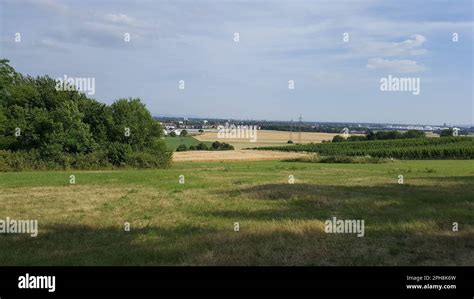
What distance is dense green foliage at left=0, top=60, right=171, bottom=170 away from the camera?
46438 millimetres

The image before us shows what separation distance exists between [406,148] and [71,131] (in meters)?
63.6

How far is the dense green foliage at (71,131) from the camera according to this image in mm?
46438

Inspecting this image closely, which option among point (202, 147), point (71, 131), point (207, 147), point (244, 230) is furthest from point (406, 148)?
point (244, 230)

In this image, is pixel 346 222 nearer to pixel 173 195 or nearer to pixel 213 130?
pixel 173 195

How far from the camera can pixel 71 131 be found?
156 feet

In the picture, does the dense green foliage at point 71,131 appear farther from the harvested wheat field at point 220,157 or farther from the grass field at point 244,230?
the grass field at point 244,230

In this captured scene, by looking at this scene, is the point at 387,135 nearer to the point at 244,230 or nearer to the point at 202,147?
the point at 202,147

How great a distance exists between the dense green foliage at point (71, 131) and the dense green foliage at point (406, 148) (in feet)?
152

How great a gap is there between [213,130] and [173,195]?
126 metres

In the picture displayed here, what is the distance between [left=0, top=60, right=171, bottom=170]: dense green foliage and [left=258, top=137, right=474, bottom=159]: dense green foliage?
46354 millimetres

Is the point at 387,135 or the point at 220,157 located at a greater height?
the point at 387,135
